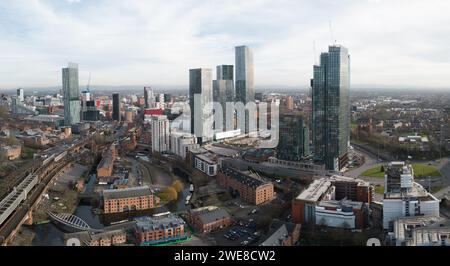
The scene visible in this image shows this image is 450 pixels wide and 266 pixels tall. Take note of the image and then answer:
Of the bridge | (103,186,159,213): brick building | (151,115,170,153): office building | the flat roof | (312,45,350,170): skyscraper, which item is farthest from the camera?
(151,115,170,153): office building

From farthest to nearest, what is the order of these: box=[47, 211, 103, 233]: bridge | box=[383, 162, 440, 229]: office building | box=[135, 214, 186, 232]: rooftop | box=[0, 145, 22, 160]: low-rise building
→ box=[0, 145, 22, 160]: low-rise building
box=[47, 211, 103, 233]: bridge
box=[383, 162, 440, 229]: office building
box=[135, 214, 186, 232]: rooftop

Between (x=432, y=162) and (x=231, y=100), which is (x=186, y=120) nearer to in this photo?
(x=231, y=100)

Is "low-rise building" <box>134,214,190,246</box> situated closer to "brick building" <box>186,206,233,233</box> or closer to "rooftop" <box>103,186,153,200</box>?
"brick building" <box>186,206,233,233</box>

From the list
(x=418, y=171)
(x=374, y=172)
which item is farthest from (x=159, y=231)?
(x=418, y=171)

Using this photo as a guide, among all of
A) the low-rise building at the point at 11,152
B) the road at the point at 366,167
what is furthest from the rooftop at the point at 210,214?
the low-rise building at the point at 11,152

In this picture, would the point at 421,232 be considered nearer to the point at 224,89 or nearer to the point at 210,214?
the point at 210,214

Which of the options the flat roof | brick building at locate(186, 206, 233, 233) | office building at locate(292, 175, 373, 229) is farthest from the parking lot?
the flat roof

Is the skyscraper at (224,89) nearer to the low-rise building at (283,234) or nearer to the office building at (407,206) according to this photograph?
the office building at (407,206)
